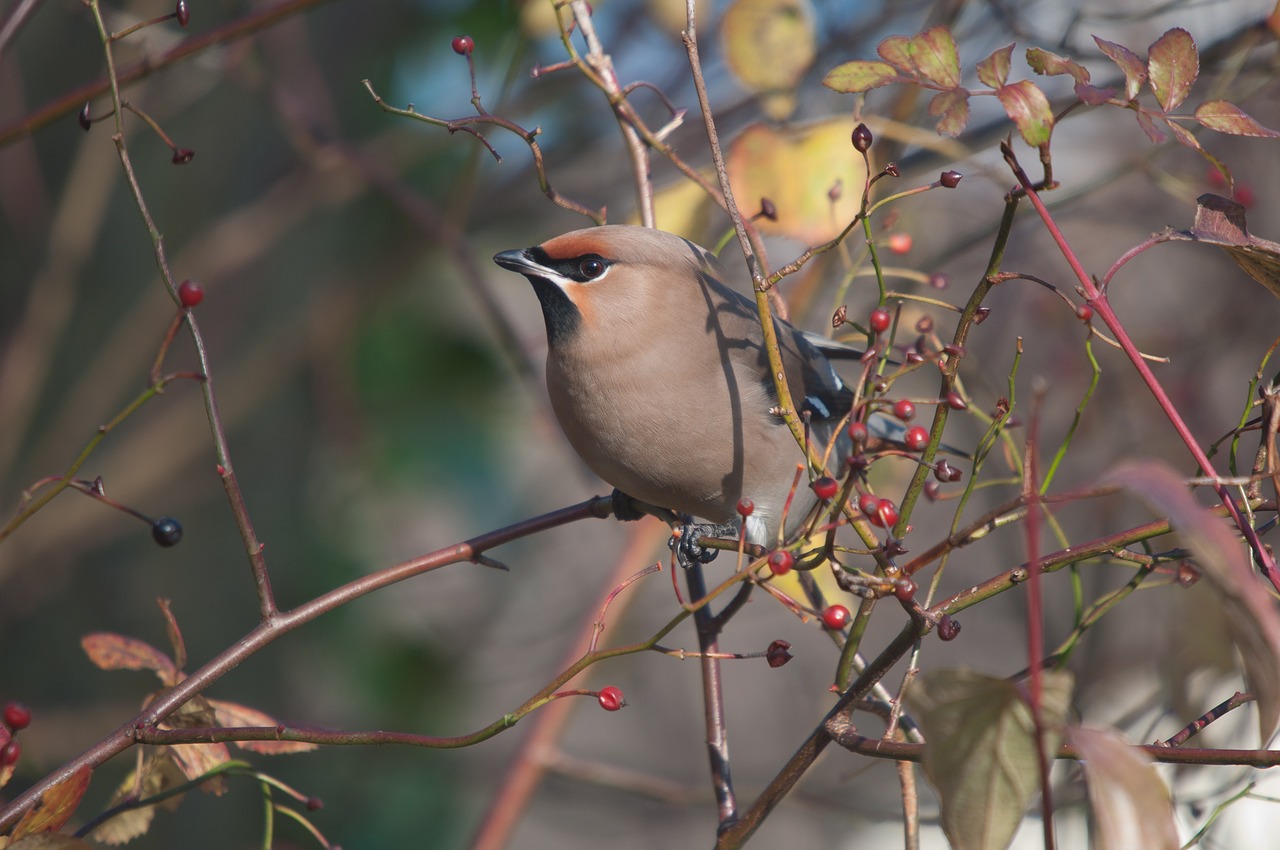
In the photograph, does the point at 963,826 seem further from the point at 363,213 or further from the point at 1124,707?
the point at 363,213

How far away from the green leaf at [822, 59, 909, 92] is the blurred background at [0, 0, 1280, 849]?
1660mm

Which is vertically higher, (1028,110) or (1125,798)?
(1028,110)

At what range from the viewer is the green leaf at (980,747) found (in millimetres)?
1145

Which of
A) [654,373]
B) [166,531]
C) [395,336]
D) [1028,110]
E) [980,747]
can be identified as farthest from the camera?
[395,336]

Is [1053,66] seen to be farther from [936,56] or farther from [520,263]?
[520,263]

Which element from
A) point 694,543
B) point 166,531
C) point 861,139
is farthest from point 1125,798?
point 166,531

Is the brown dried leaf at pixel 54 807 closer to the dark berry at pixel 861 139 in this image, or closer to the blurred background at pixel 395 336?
the dark berry at pixel 861 139

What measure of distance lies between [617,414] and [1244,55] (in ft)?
6.09

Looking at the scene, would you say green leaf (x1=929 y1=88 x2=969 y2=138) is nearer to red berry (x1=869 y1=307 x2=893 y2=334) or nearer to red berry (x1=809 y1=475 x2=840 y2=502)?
red berry (x1=869 y1=307 x2=893 y2=334)

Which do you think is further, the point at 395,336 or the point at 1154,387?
the point at 395,336

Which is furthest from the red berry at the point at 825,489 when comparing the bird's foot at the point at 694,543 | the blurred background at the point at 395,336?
the blurred background at the point at 395,336

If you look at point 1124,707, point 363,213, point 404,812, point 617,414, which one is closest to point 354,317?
point 363,213

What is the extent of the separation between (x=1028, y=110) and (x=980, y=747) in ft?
2.43

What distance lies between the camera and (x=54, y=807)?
1588mm
